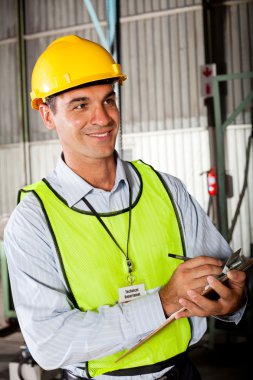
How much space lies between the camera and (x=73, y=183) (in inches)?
55.7

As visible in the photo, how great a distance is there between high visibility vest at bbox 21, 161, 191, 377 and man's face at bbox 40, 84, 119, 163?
0.17 metres

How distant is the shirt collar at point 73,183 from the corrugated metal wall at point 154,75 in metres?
6.29

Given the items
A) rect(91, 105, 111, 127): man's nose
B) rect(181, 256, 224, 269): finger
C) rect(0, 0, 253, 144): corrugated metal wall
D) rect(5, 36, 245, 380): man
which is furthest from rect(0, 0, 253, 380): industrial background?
rect(181, 256, 224, 269): finger

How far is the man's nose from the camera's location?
1.38 m

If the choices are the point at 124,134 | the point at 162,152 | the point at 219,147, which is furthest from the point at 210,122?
the point at 219,147

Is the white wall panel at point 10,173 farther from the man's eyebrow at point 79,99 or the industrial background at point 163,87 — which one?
the man's eyebrow at point 79,99

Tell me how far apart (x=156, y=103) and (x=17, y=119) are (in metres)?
2.89

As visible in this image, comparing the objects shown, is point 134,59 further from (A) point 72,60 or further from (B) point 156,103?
(A) point 72,60

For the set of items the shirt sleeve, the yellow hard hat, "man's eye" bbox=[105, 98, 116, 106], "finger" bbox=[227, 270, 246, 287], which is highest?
the yellow hard hat

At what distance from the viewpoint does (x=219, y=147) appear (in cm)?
474

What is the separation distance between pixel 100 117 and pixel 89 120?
4 centimetres

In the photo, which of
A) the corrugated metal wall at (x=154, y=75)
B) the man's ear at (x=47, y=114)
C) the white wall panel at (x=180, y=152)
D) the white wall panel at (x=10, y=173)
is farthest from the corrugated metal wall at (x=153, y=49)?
the man's ear at (x=47, y=114)

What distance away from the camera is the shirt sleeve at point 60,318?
1.17 m

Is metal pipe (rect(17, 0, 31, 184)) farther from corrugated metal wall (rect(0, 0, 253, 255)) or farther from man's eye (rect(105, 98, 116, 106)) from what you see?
man's eye (rect(105, 98, 116, 106))
